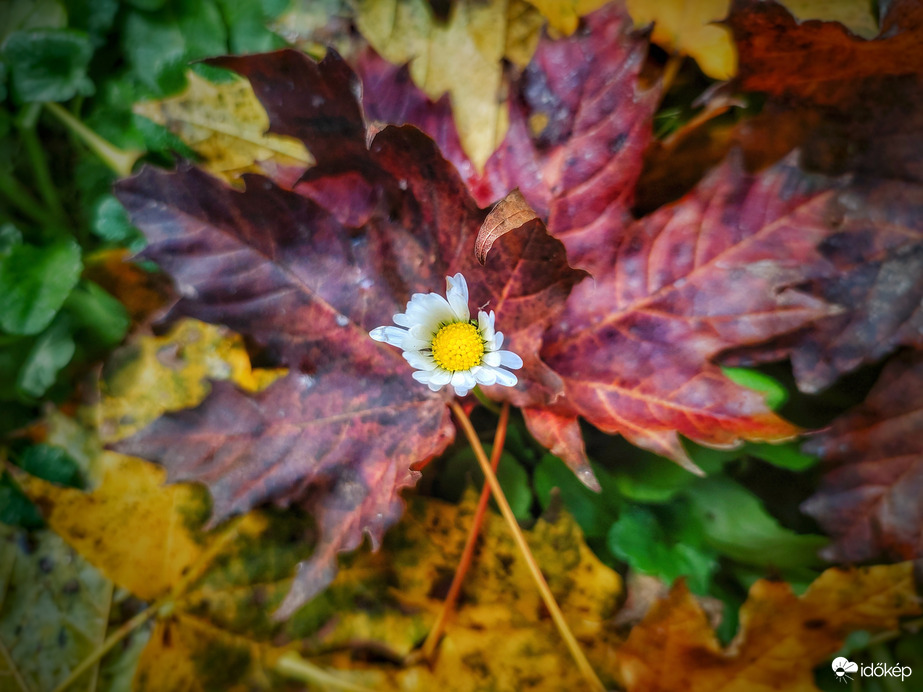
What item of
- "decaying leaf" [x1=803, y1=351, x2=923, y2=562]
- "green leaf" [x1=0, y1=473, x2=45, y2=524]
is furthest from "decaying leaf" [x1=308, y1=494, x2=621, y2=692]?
"green leaf" [x1=0, y1=473, x2=45, y2=524]

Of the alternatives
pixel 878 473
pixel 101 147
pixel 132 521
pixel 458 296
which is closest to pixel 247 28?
pixel 101 147

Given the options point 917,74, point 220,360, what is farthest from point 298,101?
point 917,74

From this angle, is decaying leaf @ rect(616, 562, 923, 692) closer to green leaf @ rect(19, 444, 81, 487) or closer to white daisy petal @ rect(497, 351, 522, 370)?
white daisy petal @ rect(497, 351, 522, 370)

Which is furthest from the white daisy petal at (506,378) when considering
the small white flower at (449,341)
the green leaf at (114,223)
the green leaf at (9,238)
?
the green leaf at (9,238)

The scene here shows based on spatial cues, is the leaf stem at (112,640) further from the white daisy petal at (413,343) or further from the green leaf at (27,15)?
the green leaf at (27,15)

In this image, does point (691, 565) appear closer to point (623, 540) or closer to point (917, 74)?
point (623, 540)
